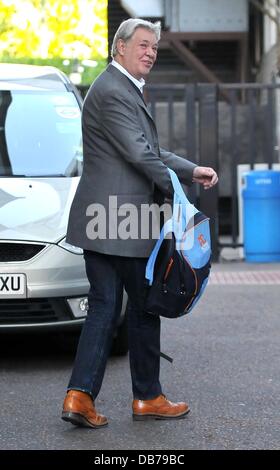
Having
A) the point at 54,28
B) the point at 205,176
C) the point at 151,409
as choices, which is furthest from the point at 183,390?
the point at 54,28

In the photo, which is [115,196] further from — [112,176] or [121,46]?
[121,46]

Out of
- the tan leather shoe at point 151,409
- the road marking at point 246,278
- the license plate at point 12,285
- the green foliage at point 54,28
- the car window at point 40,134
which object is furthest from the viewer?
the green foliage at point 54,28

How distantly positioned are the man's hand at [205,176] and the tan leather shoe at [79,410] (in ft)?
3.82

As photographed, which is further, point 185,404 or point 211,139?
point 211,139

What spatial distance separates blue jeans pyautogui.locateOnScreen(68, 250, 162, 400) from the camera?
450 centimetres

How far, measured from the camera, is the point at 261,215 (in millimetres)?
11250

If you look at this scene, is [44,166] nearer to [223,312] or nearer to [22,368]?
[22,368]

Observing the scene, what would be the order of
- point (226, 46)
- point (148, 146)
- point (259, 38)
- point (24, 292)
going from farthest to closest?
point (226, 46)
point (259, 38)
point (24, 292)
point (148, 146)

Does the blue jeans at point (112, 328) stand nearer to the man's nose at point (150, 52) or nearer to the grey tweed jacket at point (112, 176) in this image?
the grey tweed jacket at point (112, 176)

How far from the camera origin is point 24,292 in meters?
5.55

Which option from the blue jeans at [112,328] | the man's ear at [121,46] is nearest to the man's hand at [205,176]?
the blue jeans at [112,328]

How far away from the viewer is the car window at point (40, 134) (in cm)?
629

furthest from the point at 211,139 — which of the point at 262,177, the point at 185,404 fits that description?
the point at 185,404

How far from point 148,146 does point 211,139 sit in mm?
7193
